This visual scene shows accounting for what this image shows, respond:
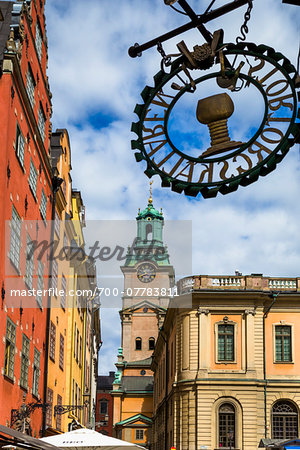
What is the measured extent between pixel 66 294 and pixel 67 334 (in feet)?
6.87

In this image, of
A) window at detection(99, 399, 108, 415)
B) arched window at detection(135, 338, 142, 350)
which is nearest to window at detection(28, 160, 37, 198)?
arched window at detection(135, 338, 142, 350)

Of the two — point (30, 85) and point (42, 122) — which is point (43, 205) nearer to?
point (42, 122)

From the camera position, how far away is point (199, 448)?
39.2m

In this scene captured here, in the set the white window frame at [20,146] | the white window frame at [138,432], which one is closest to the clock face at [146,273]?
the white window frame at [138,432]

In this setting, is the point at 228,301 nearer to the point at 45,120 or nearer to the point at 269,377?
the point at 269,377

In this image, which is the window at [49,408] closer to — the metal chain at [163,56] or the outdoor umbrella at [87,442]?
the outdoor umbrella at [87,442]

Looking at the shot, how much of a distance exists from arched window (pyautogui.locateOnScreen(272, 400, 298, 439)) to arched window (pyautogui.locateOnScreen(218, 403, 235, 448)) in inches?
93.2

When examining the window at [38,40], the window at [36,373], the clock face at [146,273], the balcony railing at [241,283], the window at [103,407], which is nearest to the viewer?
the window at [36,373]

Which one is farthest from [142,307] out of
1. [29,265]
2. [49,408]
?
[29,265]

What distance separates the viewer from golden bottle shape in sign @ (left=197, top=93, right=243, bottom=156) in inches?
196

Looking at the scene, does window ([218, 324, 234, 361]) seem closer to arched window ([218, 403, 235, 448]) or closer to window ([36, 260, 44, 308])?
arched window ([218, 403, 235, 448])

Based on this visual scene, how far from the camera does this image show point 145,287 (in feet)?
→ 304

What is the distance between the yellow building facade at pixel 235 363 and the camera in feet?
130

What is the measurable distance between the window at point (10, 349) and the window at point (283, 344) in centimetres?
2548
